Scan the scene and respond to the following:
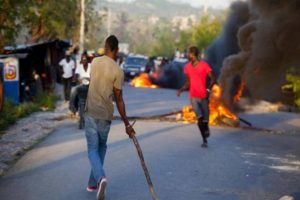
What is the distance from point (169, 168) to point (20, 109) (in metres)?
8.11

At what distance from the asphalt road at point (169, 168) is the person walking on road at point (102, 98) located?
1.96ft

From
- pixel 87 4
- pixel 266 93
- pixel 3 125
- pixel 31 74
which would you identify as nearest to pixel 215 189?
pixel 3 125

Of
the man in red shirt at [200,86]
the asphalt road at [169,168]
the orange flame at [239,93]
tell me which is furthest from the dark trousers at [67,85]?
the man in red shirt at [200,86]

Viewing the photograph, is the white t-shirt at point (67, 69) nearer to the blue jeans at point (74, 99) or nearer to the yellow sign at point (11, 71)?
the yellow sign at point (11, 71)

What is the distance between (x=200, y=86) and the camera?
11305 millimetres

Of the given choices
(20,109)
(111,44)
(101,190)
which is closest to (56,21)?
(20,109)

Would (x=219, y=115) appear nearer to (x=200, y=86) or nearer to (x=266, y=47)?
(x=266, y=47)

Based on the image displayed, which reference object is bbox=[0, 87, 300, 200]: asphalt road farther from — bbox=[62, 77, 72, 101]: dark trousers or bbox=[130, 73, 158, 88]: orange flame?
bbox=[130, 73, 158, 88]: orange flame

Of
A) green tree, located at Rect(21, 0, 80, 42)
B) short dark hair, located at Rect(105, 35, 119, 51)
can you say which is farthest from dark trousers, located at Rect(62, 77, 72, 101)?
short dark hair, located at Rect(105, 35, 119, 51)

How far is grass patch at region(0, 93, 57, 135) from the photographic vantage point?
532 inches

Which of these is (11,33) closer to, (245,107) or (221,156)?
(245,107)

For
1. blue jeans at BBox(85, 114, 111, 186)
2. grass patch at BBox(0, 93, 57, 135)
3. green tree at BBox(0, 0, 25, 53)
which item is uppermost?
green tree at BBox(0, 0, 25, 53)

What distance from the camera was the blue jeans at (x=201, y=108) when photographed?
1136 cm

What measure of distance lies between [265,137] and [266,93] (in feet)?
23.2
